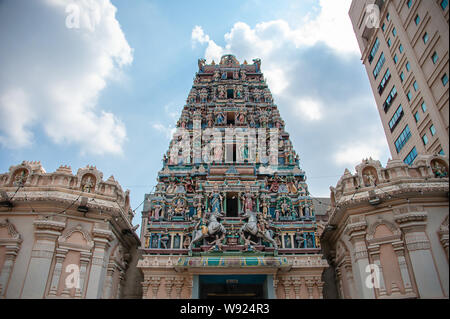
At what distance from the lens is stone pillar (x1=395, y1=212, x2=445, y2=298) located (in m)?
15.3

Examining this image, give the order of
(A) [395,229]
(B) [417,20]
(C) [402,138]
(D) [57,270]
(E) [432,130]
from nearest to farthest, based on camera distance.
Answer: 1. (D) [57,270]
2. (A) [395,229]
3. (B) [417,20]
4. (E) [432,130]
5. (C) [402,138]

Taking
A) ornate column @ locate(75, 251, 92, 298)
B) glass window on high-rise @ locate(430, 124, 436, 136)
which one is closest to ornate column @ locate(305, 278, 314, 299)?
ornate column @ locate(75, 251, 92, 298)

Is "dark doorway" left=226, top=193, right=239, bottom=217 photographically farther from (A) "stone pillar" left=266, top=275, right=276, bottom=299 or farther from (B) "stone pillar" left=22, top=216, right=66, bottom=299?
(B) "stone pillar" left=22, top=216, right=66, bottom=299

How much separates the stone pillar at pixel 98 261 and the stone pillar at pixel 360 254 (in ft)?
44.0

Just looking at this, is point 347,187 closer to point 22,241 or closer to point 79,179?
point 79,179

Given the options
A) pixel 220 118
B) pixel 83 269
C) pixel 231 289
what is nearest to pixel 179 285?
pixel 231 289

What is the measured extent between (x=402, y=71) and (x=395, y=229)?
1768 cm

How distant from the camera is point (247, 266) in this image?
773 inches

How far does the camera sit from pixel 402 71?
96.4 ft

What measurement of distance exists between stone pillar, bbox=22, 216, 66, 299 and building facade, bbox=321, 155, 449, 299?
15.4 metres

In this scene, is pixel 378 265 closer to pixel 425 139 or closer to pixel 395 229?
pixel 395 229

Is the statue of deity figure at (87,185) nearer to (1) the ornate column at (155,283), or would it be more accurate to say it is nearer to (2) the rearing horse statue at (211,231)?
(1) the ornate column at (155,283)

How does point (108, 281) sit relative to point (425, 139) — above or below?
below
